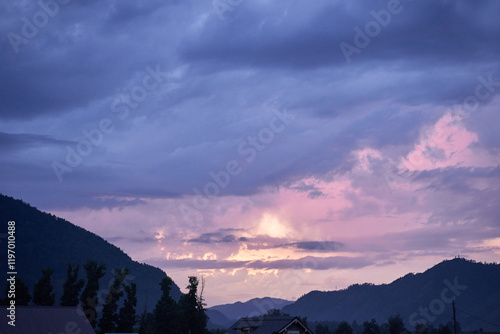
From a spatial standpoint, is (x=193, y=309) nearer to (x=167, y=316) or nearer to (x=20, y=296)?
(x=167, y=316)

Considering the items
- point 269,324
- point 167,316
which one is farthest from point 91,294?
point 269,324

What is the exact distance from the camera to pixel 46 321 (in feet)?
224

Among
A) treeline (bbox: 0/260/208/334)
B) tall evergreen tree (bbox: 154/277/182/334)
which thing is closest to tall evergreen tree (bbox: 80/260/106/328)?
treeline (bbox: 0/260/208/334)

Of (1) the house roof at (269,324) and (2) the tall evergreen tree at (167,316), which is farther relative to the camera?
(2) the tall evergreen tree at (167,316)

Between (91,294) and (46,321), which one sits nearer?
(46,321)

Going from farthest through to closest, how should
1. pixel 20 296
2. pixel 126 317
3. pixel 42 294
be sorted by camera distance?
1. pixel 126 317
2. pixel 42 294
3. pixel 20 296

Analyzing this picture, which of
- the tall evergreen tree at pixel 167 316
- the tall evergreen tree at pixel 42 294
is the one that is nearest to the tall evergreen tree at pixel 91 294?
the tall evergreen tree at pixel 42 294

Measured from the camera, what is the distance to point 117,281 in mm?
104875

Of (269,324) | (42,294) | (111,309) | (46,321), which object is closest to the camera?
(46,321)

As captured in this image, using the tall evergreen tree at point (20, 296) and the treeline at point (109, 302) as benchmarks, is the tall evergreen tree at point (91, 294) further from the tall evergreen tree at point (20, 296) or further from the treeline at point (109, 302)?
the tall evergreen tree at point (20, 296)

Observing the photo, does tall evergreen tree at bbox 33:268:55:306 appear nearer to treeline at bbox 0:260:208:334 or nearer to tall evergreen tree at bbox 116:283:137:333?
treeline at bbox 0:260:208:334

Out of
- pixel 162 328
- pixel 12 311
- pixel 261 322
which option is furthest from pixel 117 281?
pixel 12 311

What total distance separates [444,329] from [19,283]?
375 ft

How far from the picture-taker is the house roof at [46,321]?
65125mm
